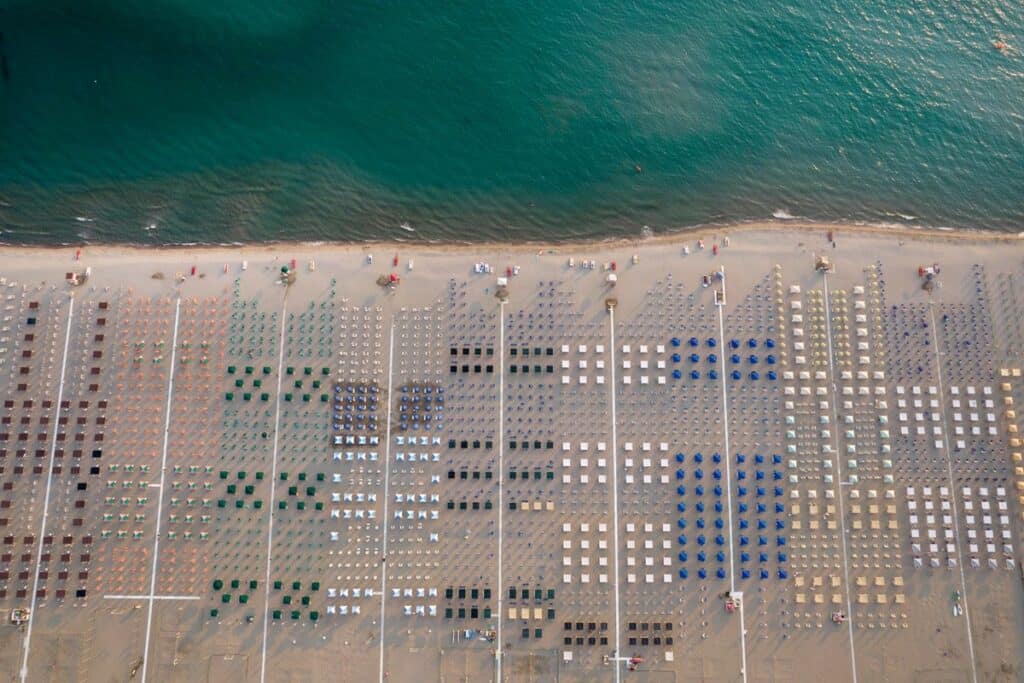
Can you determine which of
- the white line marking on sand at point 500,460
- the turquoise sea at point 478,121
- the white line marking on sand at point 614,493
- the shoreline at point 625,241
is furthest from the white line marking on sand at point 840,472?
the white line marking on sand at point 500,460

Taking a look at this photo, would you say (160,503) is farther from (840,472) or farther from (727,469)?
(840,472)

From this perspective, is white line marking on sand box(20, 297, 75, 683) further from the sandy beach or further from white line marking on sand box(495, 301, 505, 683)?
white line marking on sand box(495, 301, 505, 683)

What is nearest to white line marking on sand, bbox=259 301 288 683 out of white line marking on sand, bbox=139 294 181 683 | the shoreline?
the shoreline

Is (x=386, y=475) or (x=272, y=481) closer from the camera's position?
(x=272, y=481)

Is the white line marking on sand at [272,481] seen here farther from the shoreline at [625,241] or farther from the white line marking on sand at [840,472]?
the white line marking on sand at [840,472]

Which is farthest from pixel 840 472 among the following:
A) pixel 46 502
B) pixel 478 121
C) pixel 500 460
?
pixel 46 502

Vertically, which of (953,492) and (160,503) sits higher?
(953,492)
